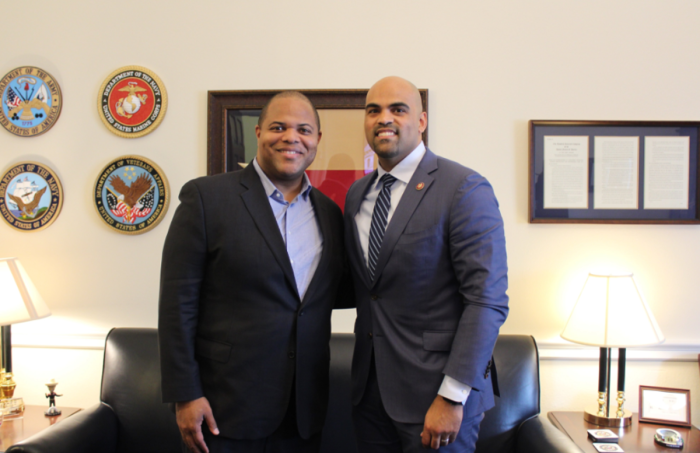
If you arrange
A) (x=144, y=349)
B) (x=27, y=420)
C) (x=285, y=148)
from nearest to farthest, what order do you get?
(x=285, y=148)
(x=27, y=420)
(x=144, y=349)

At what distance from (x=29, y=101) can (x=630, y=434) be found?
3471 mm

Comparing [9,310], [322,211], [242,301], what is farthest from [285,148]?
[9,310]

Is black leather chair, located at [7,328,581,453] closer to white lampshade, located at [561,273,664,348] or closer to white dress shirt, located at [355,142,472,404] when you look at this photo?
white lampshade, located at [561,273,664,348]

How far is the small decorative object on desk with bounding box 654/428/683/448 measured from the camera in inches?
72.9

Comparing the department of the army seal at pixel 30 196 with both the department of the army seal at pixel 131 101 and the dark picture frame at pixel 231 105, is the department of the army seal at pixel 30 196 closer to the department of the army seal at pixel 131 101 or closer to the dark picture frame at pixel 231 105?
the department of the army seal at pixel 131 101

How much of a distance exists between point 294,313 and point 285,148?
54cm

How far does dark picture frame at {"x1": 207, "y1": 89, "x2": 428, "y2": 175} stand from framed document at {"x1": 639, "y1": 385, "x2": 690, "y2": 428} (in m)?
1.61

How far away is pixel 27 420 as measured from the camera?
2.10m

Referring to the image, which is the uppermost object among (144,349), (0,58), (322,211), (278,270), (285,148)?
(0,58)

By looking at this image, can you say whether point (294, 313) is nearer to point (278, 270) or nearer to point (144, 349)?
point (278, 270)

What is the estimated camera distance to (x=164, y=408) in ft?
7.09

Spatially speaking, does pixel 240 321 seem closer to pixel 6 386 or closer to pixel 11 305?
pixel 11 305

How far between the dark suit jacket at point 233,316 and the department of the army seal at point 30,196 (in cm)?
152

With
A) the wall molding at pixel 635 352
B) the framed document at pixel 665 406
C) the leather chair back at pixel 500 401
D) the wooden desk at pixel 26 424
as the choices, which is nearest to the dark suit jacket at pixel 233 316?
the leather chair back at pixel 500 401
